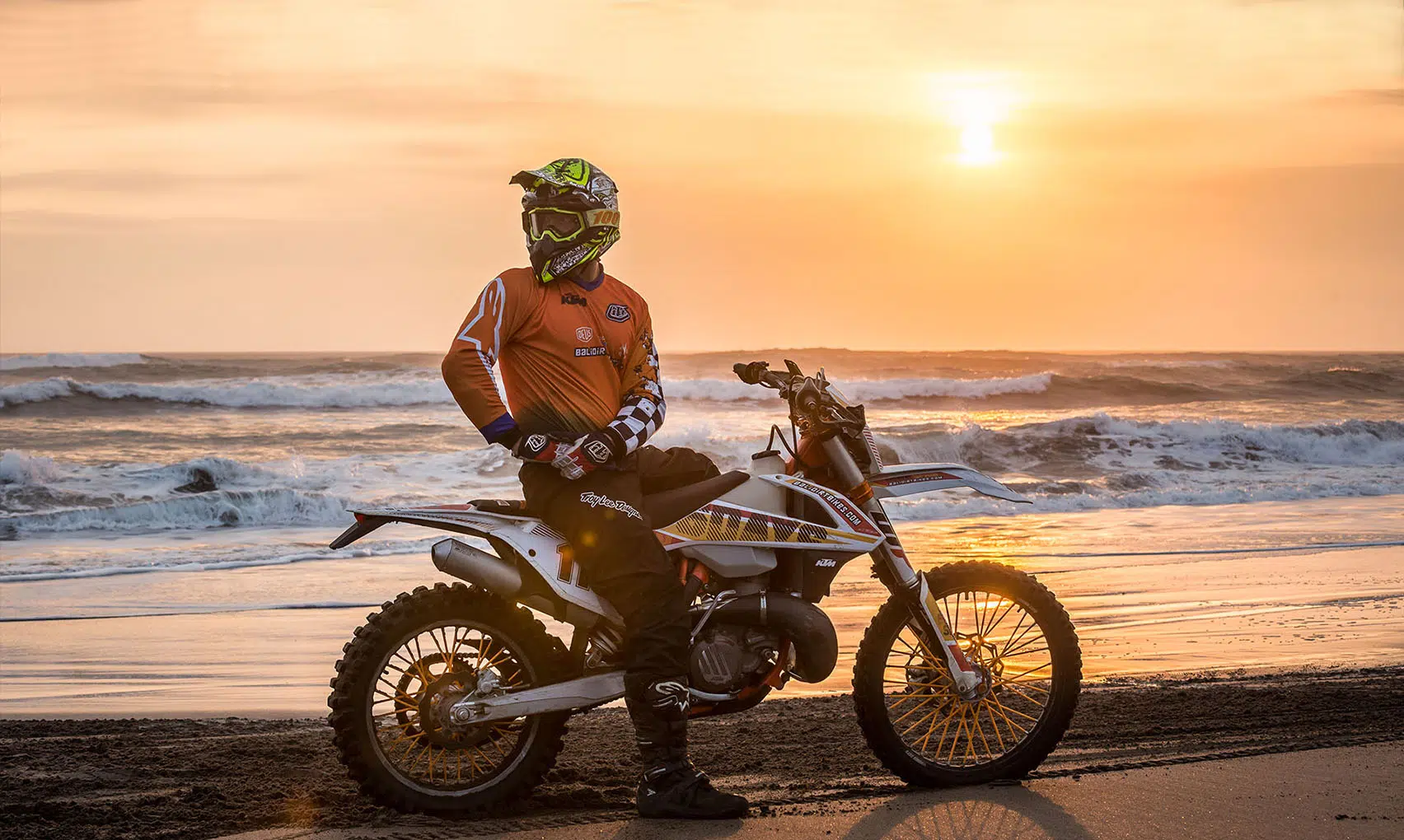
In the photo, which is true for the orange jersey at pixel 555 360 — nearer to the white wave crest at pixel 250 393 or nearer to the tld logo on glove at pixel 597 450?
the tld logo on glove at pixel 597 450

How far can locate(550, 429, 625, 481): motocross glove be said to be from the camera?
462cm

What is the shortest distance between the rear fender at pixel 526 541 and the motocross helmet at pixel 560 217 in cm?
89

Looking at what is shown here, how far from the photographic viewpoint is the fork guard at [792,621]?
4.82 m

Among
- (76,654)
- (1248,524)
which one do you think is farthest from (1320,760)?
(1248,524)

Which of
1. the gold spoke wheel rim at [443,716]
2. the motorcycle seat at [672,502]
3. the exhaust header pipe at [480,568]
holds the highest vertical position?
the motorcycle seat at [672,502]

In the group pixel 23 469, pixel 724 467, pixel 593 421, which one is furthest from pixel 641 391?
pixel 23 469

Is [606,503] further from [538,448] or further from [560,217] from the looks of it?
[560,217]

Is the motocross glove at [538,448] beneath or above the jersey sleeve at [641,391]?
beneath

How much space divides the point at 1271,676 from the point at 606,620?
4.06 meters

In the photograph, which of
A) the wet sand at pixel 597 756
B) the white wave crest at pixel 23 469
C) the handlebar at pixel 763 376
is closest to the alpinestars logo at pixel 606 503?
the handlebar at pixel 763 376

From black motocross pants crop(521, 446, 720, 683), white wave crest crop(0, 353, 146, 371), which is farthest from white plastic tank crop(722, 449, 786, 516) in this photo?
white wave crest crop(0, 353, 146, 371)

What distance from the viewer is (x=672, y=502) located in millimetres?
4832

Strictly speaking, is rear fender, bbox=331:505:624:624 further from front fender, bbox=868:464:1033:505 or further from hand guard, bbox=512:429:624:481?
front fender, bbox=868:464:1033:505

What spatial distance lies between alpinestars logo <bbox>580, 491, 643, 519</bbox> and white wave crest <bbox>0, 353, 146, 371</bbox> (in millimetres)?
48634
